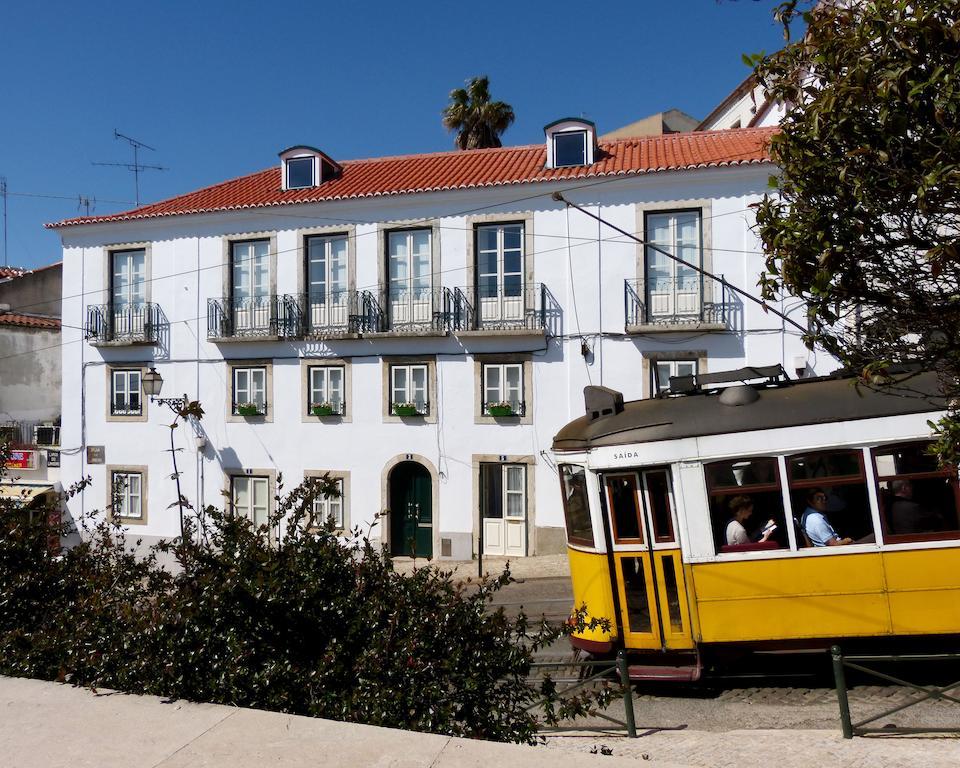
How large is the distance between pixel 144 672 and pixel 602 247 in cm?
1299

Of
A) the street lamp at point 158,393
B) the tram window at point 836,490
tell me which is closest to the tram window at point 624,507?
the tram window at point 836,490

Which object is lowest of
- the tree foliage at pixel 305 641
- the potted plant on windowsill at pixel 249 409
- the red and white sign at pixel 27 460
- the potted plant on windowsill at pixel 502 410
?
the tree foliage at pixel 305 641

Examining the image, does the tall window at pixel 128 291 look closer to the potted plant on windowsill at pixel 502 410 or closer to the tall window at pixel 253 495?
the tall window at pixel 253 495

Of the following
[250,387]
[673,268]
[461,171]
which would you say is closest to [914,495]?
[673,268]

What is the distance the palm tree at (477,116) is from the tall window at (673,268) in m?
12.9

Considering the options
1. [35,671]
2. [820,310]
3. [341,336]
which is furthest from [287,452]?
[820,310]

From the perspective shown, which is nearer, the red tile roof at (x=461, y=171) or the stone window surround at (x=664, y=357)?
the stone window surround at (x=664, y=357)

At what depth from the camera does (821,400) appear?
8.09m

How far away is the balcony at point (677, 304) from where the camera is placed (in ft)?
51.3

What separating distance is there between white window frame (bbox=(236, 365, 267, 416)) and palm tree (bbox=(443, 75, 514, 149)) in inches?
505

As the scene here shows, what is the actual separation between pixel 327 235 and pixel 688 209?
7.76 meters

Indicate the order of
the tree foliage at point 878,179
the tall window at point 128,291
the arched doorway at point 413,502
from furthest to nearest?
the tall window at point 128,291, the arched doorway at point 413,502, the tree foliage at point 878,179

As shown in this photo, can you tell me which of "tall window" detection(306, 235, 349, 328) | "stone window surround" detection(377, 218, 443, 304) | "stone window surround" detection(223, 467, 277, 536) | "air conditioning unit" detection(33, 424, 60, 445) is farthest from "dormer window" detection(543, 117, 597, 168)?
"air conditioning unit" detection(33, 424, 60, 445)

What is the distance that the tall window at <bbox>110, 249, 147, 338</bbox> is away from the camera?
1948 centimetres
